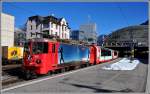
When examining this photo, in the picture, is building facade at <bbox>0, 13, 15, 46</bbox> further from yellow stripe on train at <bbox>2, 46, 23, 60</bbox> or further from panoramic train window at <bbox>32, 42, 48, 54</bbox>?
panoramic train window at <bbox>32, 42, 48, 54</bbox>

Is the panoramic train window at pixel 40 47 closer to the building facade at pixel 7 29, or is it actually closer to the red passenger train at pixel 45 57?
the red passenger train at pixel 45 57

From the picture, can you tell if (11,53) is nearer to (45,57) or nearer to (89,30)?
(45,57)

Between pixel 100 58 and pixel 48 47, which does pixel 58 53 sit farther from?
pixel 100 58

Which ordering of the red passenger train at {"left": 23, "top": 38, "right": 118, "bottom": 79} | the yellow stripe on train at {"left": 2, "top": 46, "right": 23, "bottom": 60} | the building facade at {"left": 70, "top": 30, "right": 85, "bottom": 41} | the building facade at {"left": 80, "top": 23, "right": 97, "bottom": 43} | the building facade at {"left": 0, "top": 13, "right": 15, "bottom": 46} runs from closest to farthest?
the red passenger train at {"left": 23, "top": 38, "right": 118, "bottom": 79} < the yellow stripe on train at {"left": 2, "top": 46, "right": 23, "bottom": 60} < the building facade at {"left": 0, "top": 13, "right": 15, "bottom": 46} < the building facade at {"left": 70, "top": 30, "right": 85, "bottom": 41} < the building facade at {"left": 80, "top": 23, "right": 97, "bottom": 43}

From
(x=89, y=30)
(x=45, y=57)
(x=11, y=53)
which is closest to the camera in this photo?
(x=45, y=57)

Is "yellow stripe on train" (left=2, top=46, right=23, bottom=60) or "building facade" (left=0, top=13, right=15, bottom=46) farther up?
"building facade" (left=0, top=13, right=15, bottom=46)

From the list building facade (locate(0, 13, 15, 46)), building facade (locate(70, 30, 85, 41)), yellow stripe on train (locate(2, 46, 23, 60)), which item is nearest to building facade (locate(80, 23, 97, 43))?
building facade (locate(70, 30, 85, 41))

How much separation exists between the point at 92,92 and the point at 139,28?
54831mm

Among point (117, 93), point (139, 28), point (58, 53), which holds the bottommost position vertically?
point (117, 93)

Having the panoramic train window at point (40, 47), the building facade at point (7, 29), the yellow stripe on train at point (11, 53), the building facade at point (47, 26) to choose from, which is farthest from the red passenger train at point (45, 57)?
the building facade at point (47, 26)

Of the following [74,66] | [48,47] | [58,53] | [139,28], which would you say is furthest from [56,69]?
[139,28]

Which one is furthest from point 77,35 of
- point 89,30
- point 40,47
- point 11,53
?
point 40,47

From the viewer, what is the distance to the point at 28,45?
19.9 meters

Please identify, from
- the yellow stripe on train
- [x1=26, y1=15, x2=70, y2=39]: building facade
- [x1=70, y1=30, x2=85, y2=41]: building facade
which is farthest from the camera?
[x1=70, y1=30, x2=85, y2=41]: building facade
